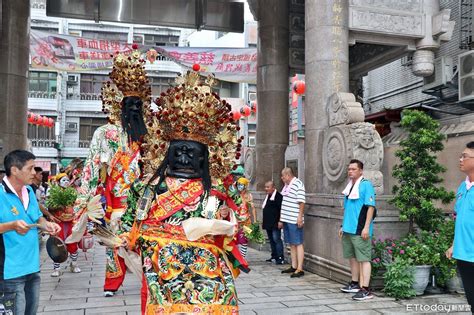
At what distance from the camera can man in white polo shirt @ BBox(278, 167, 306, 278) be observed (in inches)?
322

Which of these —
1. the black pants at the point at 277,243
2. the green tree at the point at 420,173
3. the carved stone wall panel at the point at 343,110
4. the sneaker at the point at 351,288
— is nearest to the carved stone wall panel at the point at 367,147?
the carved stone wall panel at the point at 343,110

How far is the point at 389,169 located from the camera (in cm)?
935

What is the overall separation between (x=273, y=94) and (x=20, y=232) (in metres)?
9.43

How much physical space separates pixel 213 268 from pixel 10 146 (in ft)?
33.0

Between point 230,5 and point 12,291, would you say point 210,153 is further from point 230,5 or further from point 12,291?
point 230,5

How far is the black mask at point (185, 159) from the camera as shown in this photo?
4.03 m

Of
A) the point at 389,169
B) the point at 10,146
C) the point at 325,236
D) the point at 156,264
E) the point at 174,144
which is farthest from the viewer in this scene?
the point at 10,146

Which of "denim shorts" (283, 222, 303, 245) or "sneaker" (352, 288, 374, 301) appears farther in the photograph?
"denim shorts" (283, 222, 303, 245)

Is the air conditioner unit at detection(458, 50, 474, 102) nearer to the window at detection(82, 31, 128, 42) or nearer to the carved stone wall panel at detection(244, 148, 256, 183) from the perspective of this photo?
the carved stone wall panel at detection(244, 148, 256, 183)

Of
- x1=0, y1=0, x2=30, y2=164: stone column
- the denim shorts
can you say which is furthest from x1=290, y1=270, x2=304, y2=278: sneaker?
A: x1=0, y1=0, x2=30, y2=164: stone column

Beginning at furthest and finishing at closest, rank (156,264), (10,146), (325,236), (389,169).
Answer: (10,146) → (389,169) → (325,236) → (156,264)

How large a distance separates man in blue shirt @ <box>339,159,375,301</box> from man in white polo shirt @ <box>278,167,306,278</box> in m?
1.44

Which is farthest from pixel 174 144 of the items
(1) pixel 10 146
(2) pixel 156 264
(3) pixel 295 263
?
(1) pixel 10 146

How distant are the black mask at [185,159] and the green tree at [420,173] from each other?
149 inches
